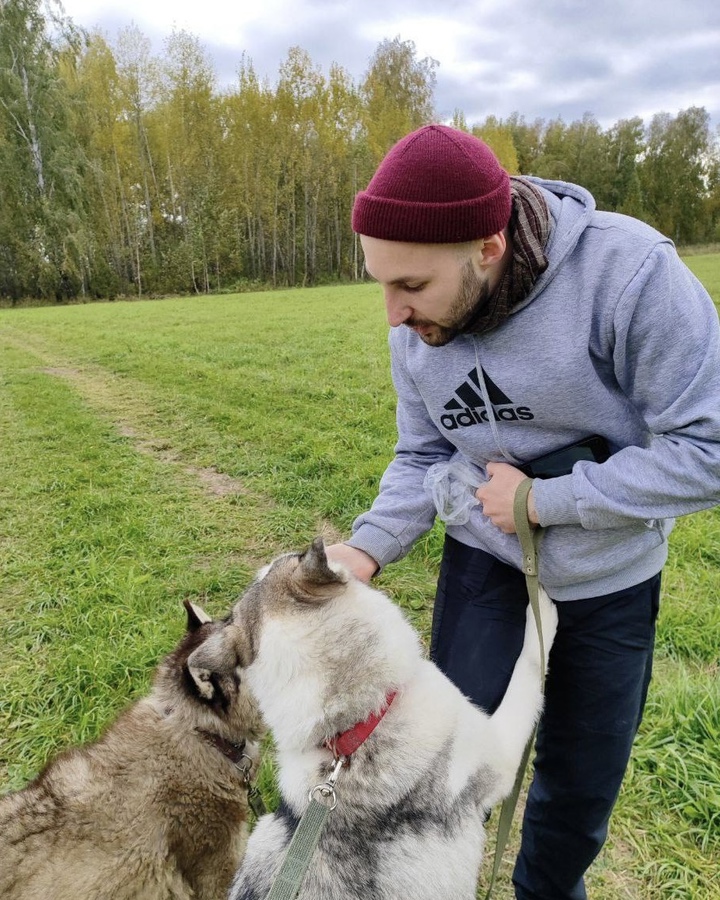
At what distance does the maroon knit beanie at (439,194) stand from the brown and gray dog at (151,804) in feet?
4.66

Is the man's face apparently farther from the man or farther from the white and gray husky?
the white and gray husky

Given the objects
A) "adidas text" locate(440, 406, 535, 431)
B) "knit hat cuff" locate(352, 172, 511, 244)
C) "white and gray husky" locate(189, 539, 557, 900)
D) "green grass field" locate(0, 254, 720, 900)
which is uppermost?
"knit hat cuff" locate(352, 172, 511, 244)

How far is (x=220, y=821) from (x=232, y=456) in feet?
14.8

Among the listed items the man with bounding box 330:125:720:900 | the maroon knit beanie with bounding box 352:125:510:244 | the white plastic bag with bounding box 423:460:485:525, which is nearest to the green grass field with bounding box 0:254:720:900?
the man with bounding box 330:125:720:900

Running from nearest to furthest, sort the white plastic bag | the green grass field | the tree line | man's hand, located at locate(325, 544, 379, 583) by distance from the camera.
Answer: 1. the white plastic bag
2. man's hand, located at locate(325, 544, 379, 583)
3. the green grass field
4. the tree line

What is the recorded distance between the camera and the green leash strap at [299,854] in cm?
130

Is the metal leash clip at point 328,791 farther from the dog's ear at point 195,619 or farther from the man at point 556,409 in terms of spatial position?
the dog's ear at point 195,619

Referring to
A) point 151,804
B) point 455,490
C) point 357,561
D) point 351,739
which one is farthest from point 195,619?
point 455,490

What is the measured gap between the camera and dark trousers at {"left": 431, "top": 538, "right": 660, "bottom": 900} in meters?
1.75

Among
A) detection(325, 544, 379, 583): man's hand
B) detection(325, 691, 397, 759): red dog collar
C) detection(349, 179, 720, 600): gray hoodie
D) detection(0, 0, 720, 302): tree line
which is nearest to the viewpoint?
detection(349, 179, 720, 600): gray hoodie

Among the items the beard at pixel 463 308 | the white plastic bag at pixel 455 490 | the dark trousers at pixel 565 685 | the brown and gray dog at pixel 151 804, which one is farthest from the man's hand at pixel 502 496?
the brown and gray dog at pixel 151 804

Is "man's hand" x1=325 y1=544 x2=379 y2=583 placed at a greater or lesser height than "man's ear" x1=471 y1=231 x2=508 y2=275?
lesser

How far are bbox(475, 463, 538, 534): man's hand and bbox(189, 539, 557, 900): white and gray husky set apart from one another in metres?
0.29

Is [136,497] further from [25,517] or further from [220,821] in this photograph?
[220,821]
